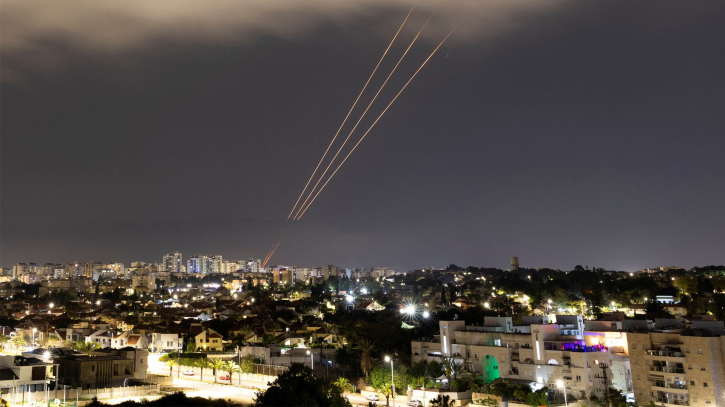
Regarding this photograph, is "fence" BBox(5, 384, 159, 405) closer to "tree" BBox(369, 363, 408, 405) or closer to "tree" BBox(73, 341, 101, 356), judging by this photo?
"tree" BBox(369, 363, 408, 405)

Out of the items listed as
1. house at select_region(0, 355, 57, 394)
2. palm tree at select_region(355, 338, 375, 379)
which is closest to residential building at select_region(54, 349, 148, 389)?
house at select_region(0, 355, 57, 394)

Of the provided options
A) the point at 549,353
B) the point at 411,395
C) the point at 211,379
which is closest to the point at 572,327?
the point at 549,353

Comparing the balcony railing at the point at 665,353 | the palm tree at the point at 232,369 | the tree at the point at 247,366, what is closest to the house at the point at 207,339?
the tree at the point at 247,366

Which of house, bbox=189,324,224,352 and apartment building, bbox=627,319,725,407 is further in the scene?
house, bbox=189,324,224,352

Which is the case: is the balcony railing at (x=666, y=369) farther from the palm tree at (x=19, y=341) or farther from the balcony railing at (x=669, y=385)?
the palm tree at (x=19, y=341)

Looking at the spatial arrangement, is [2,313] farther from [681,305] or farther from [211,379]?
[681,305]

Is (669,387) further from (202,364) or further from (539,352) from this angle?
(202,364)
